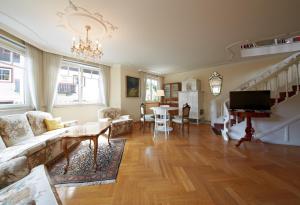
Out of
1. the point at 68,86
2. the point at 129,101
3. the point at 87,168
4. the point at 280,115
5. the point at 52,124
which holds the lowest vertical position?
the point at 87,168

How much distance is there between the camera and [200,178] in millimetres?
2107

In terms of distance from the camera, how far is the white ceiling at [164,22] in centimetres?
221

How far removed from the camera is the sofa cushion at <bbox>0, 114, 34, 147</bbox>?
2436 mm

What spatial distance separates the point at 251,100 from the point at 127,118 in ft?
12.0

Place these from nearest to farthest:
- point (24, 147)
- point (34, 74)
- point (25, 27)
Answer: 1. point (24, 147)
2. point (25, 27)
3. point (34, 74)

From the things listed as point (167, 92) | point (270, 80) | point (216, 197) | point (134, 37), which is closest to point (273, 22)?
point (270, 80)

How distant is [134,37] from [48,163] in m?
3.06

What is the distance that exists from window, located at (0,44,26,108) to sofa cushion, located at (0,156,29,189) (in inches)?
102

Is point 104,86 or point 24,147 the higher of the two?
point 104,86

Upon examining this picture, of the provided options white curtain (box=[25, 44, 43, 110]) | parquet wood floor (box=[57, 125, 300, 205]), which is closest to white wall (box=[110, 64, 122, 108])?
white curtain (box=[25, 44, 43, 110])

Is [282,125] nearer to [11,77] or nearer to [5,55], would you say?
[11,77]

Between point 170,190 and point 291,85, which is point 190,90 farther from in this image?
point 170,190

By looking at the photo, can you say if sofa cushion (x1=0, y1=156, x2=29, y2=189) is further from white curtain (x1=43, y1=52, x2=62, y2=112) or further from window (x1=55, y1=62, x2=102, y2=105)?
window (x1=55, y1=62, x2=102, y2=105)

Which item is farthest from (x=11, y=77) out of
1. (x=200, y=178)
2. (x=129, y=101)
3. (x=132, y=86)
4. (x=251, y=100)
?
(x=251, y=100)
